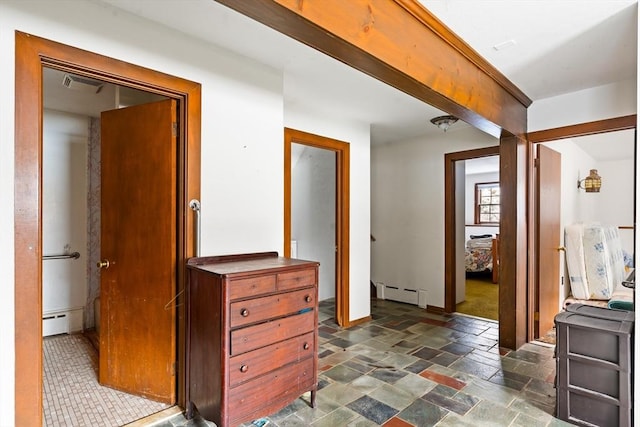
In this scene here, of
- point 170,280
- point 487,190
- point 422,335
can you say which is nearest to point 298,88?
point 170,280

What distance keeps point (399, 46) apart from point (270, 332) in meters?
1.63

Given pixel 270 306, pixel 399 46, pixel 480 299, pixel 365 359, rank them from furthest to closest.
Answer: pixel 480 299, pixel 365 359, pixel 270 306, pixel 399 46

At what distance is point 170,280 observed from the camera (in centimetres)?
217

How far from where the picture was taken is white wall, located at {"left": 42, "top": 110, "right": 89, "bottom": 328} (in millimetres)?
3477

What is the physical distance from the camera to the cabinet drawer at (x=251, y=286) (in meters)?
1.80

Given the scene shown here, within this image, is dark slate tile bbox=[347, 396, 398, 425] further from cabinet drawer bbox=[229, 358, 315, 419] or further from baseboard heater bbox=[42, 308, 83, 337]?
baseboard heater bbox=[42, 308, 83, 337]

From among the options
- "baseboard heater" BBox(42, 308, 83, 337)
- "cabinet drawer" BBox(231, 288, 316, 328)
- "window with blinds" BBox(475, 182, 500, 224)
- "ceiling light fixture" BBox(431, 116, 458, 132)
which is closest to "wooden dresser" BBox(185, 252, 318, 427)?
"cabinet drawer" BBox(231, 288, 316, 328)

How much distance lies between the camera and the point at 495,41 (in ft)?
7.04

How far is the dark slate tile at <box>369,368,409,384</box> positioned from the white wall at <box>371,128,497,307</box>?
6.57 feet

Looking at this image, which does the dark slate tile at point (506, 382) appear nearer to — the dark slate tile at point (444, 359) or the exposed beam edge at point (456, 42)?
the dark slate tile at point (444, 359)

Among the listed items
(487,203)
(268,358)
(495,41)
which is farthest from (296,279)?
(487,203)

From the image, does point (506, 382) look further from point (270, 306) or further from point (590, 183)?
point (590, 183)

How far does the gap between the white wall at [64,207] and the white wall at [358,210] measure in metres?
2.61

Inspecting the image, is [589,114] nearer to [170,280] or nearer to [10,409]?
[170,280]
